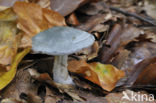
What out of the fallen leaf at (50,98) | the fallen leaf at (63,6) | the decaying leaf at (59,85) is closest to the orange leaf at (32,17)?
the fallen leaf at (63,6)

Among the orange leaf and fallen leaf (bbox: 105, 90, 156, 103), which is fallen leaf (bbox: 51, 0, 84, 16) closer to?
the orange leaf

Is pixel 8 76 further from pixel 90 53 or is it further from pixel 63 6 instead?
pixel 63 6

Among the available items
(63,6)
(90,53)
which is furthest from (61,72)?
(63,6)

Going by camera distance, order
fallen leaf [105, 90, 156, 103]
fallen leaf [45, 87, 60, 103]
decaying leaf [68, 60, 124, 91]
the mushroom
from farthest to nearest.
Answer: decaying leaf [68, 60, 124, 91] < fallen leaf [105, 90, 156, 103] < fallen leaf [45, 87, 60, 103] < the mushroom

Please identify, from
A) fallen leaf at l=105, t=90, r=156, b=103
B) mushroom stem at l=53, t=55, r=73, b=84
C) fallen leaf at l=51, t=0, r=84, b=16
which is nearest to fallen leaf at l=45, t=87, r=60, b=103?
mushroom stem at l=53, t=55, r=73, b=84

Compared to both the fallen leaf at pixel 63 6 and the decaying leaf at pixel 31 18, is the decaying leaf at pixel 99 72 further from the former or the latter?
the fallen leaf at pixel 63 6

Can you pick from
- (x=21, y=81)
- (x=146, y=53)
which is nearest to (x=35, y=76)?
(x=21, y=81)
